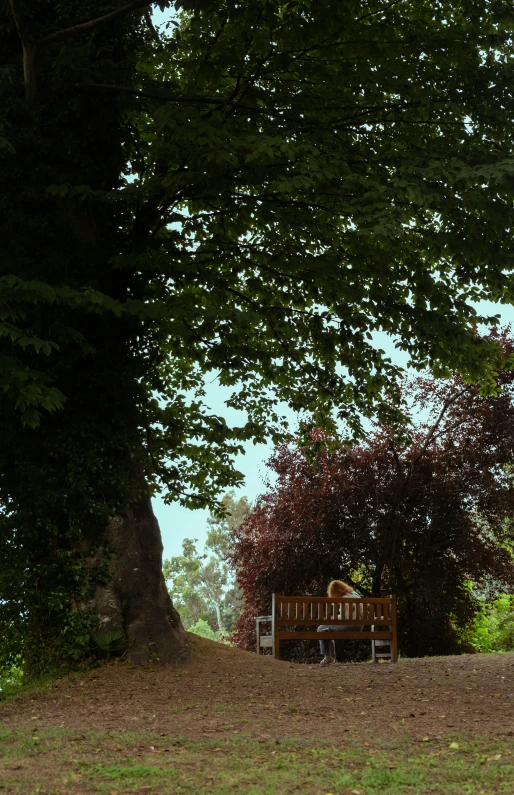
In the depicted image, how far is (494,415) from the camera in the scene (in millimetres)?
16656

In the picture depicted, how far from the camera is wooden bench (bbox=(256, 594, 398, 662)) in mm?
11469

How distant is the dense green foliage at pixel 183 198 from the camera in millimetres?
8805

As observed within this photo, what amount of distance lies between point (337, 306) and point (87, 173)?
365cm

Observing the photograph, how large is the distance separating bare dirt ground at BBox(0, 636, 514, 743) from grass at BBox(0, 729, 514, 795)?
0.38m

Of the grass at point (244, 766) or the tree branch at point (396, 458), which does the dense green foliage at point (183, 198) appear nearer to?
the grass at point (244, 766)

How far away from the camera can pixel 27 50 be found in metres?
9.64

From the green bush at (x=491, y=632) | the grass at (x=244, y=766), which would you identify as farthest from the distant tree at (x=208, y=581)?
the grass at (x=244, y=766)

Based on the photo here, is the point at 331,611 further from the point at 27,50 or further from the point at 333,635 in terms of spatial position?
the point at 27,50

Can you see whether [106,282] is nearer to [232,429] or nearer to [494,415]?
[232,429]

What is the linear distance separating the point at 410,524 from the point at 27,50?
11.1m

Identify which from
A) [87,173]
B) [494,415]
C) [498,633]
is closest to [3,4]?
[87,173]

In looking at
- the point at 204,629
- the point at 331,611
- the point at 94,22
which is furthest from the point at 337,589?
the point at 204,629

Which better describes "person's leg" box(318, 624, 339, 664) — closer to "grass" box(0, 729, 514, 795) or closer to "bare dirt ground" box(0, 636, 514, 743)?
"bare dirt ground" box(0, 636, 514, 743)

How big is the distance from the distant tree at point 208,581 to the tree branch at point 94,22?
41.9 m
